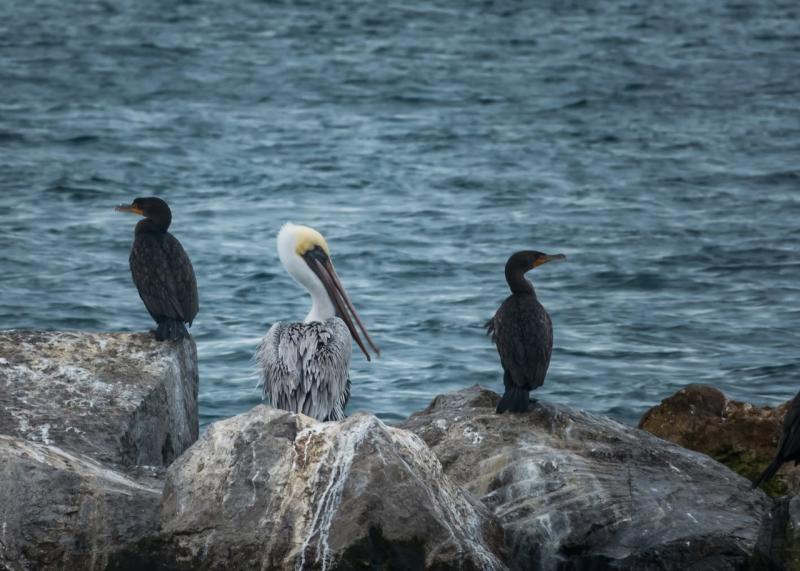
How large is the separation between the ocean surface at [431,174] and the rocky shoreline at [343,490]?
146 inches

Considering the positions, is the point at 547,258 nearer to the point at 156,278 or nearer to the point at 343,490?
the point at 156,278

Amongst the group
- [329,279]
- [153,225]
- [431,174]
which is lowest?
[431,174]

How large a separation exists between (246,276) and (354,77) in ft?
42.6

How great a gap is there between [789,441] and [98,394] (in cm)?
336

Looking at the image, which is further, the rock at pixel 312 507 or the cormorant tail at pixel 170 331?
the cormorant tail at pixel 170 331

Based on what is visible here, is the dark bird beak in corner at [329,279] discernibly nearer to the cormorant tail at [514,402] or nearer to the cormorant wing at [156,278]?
the cormorant wing at [156,278]

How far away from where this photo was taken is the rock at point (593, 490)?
692 centimetres

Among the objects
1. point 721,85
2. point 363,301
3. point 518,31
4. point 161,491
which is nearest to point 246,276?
point 363,301

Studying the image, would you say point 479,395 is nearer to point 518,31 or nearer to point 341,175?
point 341,175

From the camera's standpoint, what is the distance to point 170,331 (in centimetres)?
862

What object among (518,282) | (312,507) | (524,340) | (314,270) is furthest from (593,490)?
(314,270)

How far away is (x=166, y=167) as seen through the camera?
73.2 ft

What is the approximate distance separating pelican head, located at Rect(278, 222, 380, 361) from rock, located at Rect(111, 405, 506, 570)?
2443mm

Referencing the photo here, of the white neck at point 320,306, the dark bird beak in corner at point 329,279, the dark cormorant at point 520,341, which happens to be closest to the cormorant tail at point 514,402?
the dark cormorant at point 520,341
